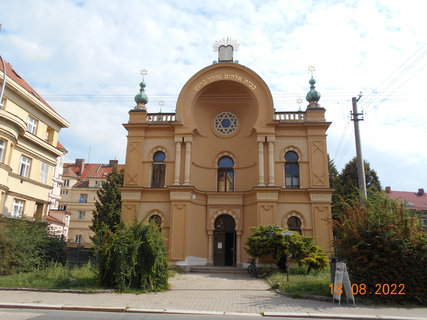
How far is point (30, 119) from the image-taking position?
2605cm

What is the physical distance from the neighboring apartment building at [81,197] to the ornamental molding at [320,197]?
35354mm

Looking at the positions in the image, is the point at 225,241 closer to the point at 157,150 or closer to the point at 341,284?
the point at 157,150

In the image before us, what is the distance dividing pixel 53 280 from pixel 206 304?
722 cm

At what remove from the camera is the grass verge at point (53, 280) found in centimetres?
1318

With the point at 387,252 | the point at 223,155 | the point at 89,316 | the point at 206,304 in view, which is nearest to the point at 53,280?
the point at 89,316

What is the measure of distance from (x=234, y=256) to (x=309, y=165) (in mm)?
8294

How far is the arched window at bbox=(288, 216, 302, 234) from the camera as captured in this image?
22.5 m

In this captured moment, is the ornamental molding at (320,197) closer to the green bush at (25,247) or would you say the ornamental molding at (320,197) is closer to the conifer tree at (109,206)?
the green bush at (25,247)

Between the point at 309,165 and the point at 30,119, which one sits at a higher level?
the point at 30,119

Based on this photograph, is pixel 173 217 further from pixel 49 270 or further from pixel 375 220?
pixel 375 220

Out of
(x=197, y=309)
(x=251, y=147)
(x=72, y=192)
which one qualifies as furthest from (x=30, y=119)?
(x=72, y=192)

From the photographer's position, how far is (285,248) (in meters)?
18.2
